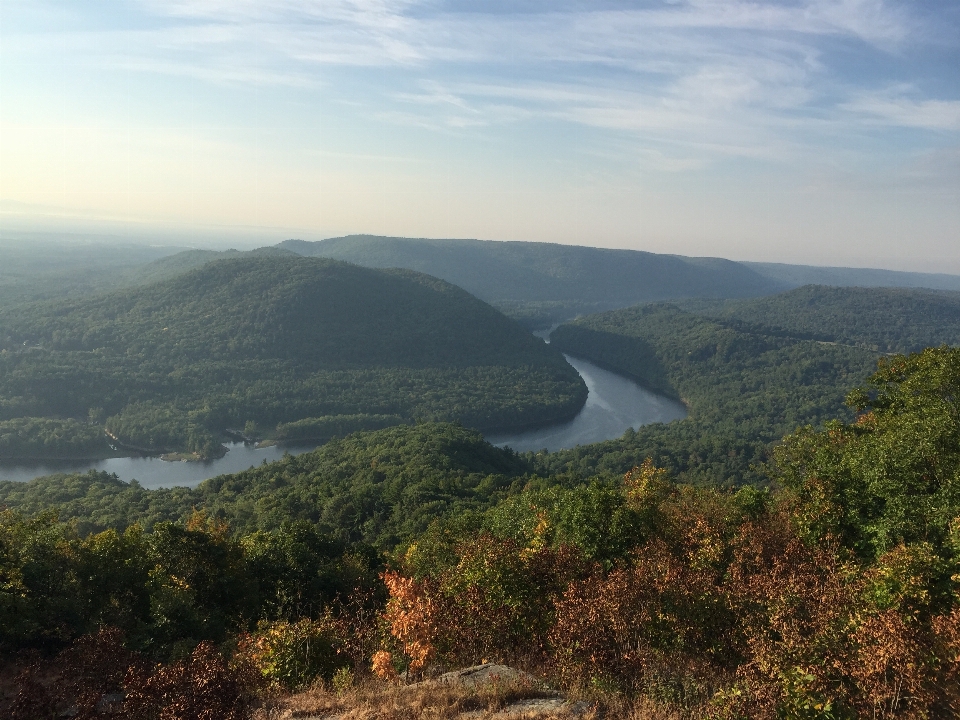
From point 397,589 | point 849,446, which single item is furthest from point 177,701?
point 849,446

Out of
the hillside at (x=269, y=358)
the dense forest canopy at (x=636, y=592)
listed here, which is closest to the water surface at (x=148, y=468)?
the hillside at (x=269, y=358)

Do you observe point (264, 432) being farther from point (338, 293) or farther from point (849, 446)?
point (849, 446)

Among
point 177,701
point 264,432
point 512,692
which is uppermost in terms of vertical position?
point 177,701

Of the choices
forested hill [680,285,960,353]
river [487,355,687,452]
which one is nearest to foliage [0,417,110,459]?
river [487,355,687,452]

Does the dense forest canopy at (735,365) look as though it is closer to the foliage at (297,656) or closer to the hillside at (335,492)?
the hillside at (335,492)

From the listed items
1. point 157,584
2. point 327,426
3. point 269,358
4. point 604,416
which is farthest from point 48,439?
point 604,416

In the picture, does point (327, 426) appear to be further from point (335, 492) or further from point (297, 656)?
point (297, 656)

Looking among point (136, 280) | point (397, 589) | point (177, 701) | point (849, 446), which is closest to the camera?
point (177, 701)

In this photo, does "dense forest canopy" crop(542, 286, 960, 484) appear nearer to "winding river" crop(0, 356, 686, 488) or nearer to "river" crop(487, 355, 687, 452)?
"river" crop(487, 355, 687, 452)
